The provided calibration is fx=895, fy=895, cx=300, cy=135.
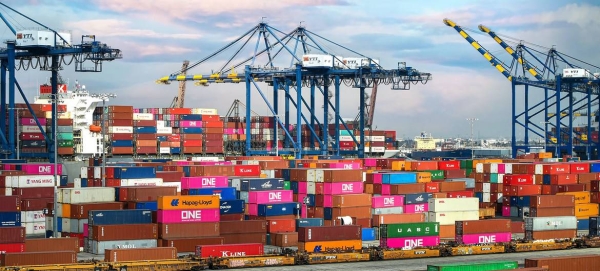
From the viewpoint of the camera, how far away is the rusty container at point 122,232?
4078cm

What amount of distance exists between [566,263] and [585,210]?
100 ft

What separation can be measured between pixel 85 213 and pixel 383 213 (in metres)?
18.6

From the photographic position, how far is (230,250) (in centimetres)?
4050

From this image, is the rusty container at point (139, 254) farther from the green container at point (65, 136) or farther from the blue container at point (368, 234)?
the green container at point (65, 136)

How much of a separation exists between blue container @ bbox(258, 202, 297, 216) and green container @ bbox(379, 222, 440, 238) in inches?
219

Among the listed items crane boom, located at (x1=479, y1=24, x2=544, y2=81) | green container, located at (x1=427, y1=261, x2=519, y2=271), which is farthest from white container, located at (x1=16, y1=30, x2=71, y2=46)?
crane boom, located at (x1=479, y1=24, x2=544, y2=81)

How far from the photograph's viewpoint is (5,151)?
2955 inches

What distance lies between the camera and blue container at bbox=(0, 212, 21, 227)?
42.9 meters

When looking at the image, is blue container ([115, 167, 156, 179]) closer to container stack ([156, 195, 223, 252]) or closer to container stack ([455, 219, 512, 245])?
container stack ([156, 195, 223, 252])

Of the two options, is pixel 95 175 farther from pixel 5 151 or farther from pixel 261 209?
pixel 5 151

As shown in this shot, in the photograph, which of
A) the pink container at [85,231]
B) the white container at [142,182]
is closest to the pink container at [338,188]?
the white container at [142,182]

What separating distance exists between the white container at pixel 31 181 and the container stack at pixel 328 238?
1792 cm

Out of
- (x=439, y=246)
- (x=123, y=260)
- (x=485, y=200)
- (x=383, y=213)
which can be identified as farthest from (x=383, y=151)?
(x=123, y=260)

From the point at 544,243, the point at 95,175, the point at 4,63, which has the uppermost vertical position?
the point at 4,63
